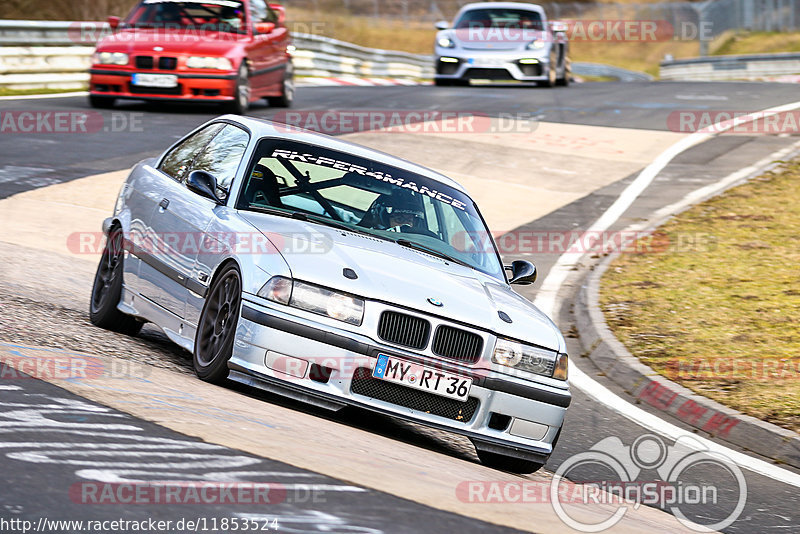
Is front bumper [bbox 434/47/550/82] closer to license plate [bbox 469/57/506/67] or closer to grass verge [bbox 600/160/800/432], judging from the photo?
license plate [bbox 469/57/506/67]

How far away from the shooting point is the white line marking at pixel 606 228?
6.98 metres

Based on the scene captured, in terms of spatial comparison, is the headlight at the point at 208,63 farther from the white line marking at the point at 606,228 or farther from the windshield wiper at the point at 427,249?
the windshield wiper at the point at 427,249

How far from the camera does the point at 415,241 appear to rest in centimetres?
693

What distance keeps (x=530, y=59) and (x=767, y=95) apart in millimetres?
4901

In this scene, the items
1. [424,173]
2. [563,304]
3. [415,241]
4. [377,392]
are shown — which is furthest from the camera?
[563,304]

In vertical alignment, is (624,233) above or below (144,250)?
below

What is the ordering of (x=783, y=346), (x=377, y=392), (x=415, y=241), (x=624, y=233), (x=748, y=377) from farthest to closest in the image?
(x=624, y=233), (x=783, y=346), (x=748, y=377), (x=415, y=241), (x=377, y=392)

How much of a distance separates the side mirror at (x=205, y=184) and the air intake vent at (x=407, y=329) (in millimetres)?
1530

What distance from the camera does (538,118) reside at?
20797 mm

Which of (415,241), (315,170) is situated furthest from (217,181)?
(415,241)

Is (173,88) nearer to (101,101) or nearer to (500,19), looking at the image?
(101,101)

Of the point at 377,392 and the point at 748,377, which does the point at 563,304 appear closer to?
the point at 748,377

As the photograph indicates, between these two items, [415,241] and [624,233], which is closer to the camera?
[415,241]

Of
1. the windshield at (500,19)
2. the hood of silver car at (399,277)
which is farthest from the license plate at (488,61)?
the hood of silver car at (399,277)
